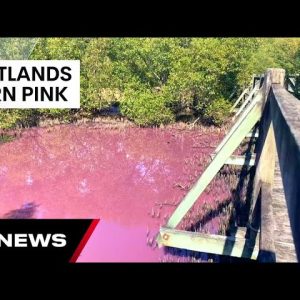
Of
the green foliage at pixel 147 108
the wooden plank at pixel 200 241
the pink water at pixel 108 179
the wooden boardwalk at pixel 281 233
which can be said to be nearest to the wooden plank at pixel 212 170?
the wooden plank at pixel 200 241

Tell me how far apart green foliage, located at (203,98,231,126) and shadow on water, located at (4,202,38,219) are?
8.47m

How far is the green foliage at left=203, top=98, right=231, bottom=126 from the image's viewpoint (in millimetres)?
15391

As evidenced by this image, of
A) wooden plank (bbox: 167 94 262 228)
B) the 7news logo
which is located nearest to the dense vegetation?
the 7news logo

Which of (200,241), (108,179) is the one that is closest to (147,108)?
(108,179)

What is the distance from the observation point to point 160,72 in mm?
17422

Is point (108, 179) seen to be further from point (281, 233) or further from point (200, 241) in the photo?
point (281, 233)

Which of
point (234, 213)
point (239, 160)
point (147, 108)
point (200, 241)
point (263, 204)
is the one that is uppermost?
point (263, 204)

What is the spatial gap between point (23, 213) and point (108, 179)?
263cm

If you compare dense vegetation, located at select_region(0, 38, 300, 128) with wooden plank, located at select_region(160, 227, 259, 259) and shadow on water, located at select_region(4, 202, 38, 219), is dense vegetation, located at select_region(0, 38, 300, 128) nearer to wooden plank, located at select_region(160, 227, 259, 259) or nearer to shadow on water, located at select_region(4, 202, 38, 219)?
shadow on water, located at select_region(4, 202, 38, 219)

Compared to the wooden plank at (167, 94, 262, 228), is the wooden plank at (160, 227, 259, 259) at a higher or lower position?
lower

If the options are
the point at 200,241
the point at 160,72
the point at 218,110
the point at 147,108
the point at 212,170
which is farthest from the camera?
the point at 160,72

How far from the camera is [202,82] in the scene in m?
15.6

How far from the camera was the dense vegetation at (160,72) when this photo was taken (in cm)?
1549

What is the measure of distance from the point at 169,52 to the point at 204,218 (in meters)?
10.1
